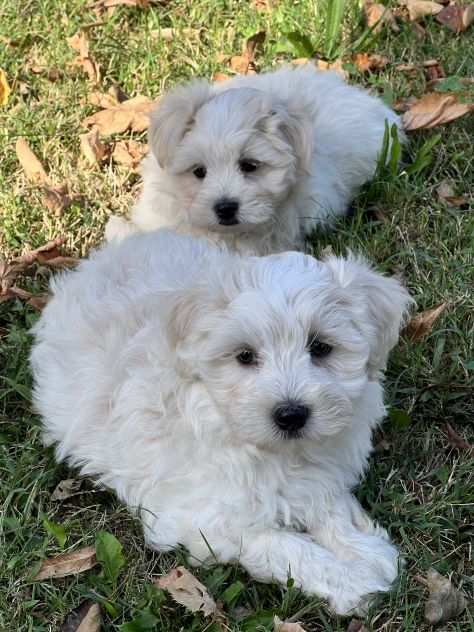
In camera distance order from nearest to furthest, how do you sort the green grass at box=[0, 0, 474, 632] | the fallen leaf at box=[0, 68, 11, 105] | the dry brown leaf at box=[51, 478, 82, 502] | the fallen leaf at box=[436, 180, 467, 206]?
1. the green grass at box=[0, 0, 474, 632]
2. the dry brown leaf at box=[51, 478, 82, 502]
3. the fallen leaf at box=[436, 180, 467, 206]
4. the fallen leaf at box=[0, 68, 11, 105]

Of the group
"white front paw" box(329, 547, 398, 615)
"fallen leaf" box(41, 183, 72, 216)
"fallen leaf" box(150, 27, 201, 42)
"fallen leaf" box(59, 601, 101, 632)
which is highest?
"fallen leaf" box(150, 27, 201, 42)

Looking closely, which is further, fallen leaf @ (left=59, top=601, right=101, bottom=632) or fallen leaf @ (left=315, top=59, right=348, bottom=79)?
fallen leaf @ (left=315, top=59, right=348, bottom=79)

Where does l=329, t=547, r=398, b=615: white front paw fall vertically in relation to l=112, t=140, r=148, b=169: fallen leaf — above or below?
below

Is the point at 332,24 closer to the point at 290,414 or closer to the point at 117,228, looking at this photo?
the point at 117,228

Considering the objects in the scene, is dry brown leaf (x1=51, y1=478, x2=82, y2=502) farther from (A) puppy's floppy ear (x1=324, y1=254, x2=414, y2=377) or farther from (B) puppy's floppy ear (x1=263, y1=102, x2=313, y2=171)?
(B) puppy's floppy ear (x1=263, y1=102, x2=313, y2=171)

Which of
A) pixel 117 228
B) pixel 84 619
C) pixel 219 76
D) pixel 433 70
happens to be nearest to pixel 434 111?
pixel 433 70

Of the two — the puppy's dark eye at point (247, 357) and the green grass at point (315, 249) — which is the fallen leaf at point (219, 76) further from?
the puppy's dark eye at point (247, 357)

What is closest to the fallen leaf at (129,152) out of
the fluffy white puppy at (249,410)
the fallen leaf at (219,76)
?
the fallen leaf at (219,76)

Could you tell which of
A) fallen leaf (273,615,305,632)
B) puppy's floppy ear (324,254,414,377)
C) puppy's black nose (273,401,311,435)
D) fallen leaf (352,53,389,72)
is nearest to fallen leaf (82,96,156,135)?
fallen leaf (352,53,389,72)
